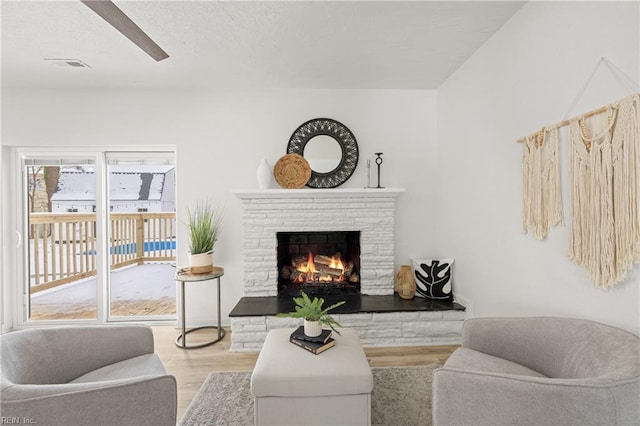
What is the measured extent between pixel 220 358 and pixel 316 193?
176 centimetres

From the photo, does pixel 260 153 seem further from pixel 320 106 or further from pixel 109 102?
pixel 109 102

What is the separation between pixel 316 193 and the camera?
319 centimetres

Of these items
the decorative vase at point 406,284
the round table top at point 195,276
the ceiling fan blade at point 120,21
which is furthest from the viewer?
the decorative vase at point 406,284

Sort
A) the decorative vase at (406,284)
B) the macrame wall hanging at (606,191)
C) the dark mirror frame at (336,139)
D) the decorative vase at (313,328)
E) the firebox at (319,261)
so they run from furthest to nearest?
the firebox at (319,261) < the dark mirror frame at (336,139) < the decorative vase at (406,284) < the decorative vase at (313,328) < the macrame wall hanging at (606,191)

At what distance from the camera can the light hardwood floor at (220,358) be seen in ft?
7.97

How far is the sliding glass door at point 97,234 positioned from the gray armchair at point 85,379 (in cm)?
186

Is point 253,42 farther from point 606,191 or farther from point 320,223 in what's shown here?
point 606,191

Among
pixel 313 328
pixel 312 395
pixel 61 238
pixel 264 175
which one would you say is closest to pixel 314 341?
pixel 313 328

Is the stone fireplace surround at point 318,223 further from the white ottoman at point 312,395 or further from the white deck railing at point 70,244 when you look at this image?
the white ottoman at point 312,395

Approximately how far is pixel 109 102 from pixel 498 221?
395 centimetres

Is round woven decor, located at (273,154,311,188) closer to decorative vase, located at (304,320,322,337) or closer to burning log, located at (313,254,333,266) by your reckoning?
burning log, located at (313,254,333,266)

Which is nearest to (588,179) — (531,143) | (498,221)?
(531,143)

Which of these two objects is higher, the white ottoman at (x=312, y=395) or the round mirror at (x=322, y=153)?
the round mirror at (x=322, y=153)

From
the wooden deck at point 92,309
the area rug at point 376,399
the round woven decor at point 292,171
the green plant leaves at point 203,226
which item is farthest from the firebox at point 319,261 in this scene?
the wooden deck at point 92,309
